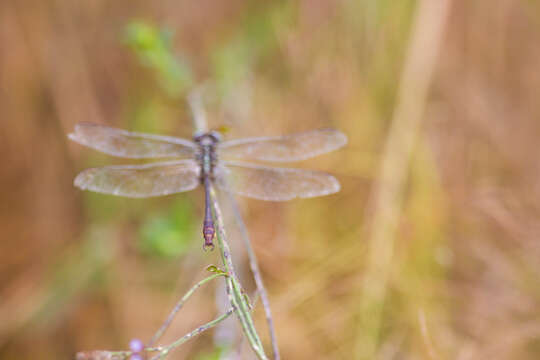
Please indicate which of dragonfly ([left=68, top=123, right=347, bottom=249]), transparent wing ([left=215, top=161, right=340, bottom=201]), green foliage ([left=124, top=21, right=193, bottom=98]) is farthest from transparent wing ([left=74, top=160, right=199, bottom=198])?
green foliage ([left=124, top=21, right=193, bottom=98])

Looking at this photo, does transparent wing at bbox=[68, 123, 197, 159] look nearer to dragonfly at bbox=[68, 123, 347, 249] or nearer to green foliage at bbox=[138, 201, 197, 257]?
dragonfly at bbox=[68, 123, 347, 249]

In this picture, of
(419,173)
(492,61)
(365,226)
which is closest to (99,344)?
(365,226)

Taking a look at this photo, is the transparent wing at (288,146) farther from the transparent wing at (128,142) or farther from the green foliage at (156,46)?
the green foliage at (156,46)

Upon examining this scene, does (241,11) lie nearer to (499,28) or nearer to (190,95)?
(190,95)

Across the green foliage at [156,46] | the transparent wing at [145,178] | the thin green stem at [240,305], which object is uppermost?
the green foliage at [156,46]

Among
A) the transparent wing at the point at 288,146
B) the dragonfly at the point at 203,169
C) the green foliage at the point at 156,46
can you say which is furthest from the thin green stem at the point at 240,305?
the green foliage at the point at 156,46

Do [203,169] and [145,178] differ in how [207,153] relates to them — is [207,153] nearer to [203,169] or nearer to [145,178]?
[203,169]
